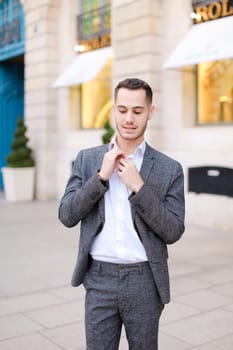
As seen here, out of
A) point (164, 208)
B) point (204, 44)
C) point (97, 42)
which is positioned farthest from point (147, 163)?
point (97, 42)

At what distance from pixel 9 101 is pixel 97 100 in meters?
4.92

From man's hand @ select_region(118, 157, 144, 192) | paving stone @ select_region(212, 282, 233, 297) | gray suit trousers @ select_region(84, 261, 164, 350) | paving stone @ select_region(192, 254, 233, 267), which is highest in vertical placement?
man's hand @ select_region(118, 157, 144, 192)

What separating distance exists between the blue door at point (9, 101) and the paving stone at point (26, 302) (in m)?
12.5

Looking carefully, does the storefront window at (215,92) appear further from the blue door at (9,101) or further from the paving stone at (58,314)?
the blue door at (9,101)

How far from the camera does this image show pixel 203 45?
909cm

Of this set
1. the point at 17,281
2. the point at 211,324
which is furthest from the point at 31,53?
the point at 211,324

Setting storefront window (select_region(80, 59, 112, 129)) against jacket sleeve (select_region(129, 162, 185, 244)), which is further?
storefront window (select_region(80, 59, 112, 129))

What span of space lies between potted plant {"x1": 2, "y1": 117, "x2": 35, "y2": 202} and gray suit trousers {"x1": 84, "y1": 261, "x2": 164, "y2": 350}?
38.3 feet

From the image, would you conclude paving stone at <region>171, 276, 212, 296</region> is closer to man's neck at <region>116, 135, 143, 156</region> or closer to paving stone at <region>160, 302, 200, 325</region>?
paving stone at <region>160, 302, 200, 325</region>

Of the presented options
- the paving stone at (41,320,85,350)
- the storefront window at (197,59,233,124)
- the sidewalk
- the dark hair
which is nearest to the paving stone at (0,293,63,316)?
the sidewalk

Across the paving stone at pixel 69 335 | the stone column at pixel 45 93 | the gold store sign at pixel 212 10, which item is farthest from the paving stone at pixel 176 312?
the stone column at pixel 45 93

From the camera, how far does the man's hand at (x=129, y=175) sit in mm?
2076

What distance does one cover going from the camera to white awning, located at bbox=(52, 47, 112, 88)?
11633 millimetres

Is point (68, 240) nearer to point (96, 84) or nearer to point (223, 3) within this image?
point (223, 3)
